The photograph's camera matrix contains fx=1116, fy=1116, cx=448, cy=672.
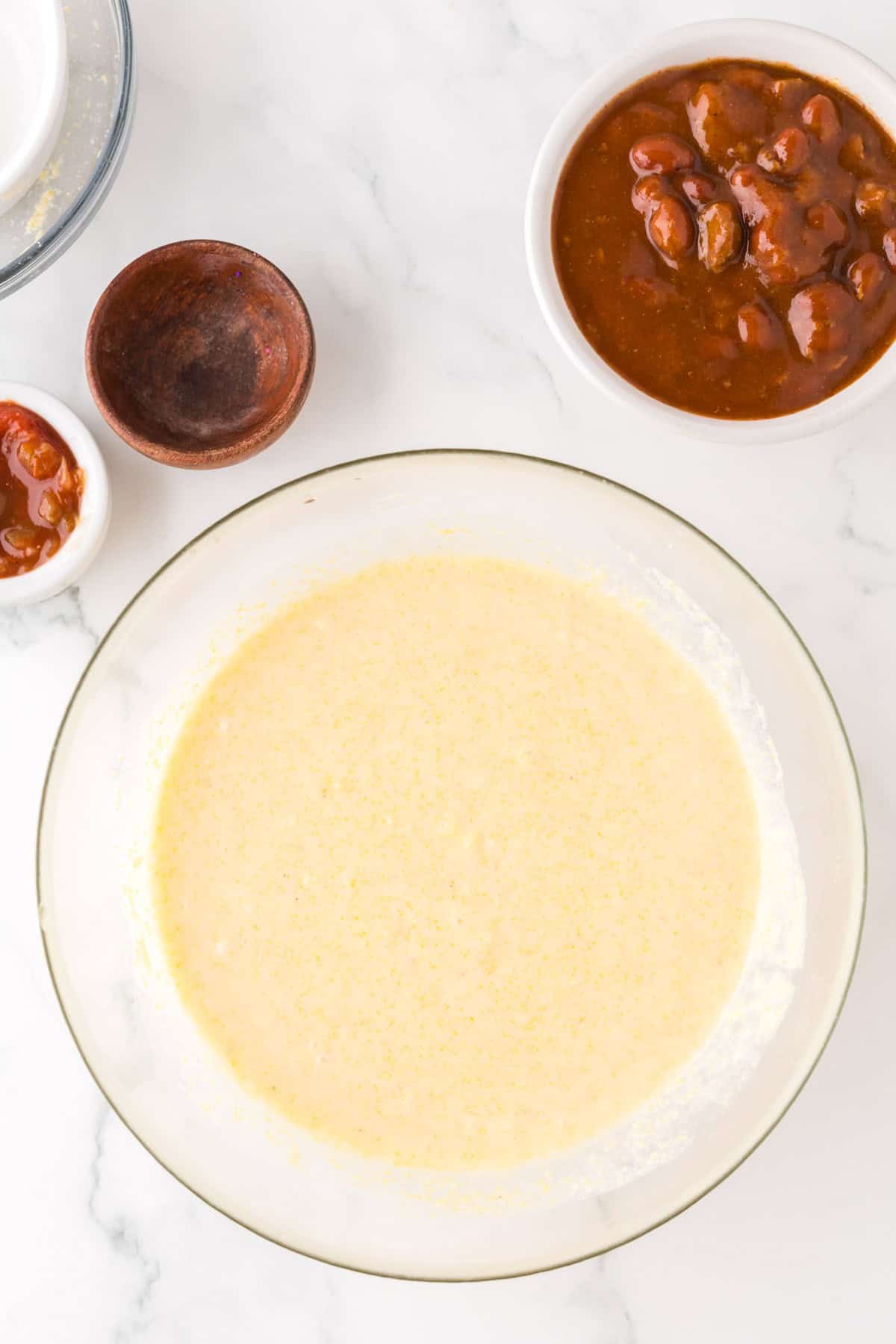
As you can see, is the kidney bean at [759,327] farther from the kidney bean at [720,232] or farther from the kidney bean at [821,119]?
the kidney bean at [821,119]

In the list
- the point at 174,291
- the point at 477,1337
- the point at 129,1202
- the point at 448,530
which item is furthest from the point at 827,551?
the point at 129,1202

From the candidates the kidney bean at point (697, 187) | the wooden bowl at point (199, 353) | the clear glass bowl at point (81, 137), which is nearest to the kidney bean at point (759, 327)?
the kidney bean at point (697, 187)

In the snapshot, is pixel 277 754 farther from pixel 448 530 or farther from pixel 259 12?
pixel 259 12

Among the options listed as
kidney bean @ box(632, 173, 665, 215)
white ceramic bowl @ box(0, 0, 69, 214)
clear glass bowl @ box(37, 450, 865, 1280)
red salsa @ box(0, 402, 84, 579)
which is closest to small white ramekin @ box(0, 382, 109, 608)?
red salsa @ box(0, 402, 84, 579)

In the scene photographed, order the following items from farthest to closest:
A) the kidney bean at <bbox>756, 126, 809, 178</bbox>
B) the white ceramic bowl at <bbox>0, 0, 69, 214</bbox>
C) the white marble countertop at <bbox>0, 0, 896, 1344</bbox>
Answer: the white marble countertop at <bbox>0, 0, 896, 1344</bbox> < the white ceramic bowl at <bbox>0, 0, 69, 214</bbox> < the kidney bean at <bbox>756, 126, 809, 178</bbox>

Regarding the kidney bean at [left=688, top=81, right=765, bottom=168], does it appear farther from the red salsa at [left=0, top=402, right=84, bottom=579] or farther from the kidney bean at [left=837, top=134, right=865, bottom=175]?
the red salsa at [left=0, top=402, right=84, bottom=579]

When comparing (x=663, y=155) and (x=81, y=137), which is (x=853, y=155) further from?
(x=81, y=137)

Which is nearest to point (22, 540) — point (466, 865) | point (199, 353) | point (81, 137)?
point (199, 353)
